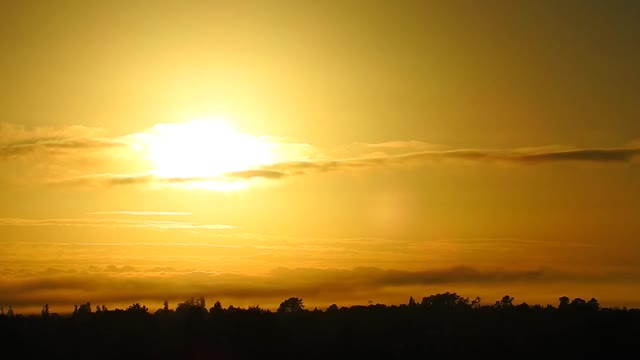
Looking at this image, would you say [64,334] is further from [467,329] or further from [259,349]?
[467,329]

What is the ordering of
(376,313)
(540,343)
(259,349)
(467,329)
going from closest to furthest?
1. (259,349)
2. (540,343)
3. (467,329)
4. (376,313)

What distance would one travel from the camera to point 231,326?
163 metres

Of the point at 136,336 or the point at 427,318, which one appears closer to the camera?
the point at 136,336

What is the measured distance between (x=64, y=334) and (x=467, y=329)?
226 feet

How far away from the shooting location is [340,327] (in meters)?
176

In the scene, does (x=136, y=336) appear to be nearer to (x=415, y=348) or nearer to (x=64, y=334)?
(x=64, y=334)

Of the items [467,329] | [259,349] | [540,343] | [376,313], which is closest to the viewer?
[259,349]

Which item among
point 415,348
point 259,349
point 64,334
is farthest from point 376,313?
point 64,334

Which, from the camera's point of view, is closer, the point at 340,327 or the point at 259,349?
the point at 259,349

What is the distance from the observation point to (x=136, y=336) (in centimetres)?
15800

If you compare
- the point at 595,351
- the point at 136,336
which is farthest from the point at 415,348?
the point at 136,336

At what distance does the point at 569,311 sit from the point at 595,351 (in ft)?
105

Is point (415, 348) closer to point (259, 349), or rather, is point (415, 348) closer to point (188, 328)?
point (259, 349)

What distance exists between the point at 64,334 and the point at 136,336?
35.9 ft
